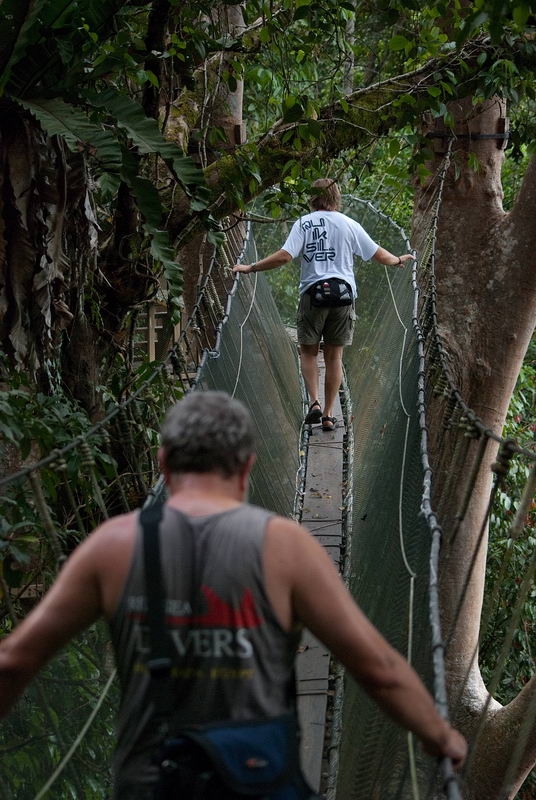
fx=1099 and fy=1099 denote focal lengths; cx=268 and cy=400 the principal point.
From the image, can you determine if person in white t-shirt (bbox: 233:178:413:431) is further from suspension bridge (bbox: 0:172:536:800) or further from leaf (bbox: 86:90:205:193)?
leaf (bbox: 86:90:205:193)

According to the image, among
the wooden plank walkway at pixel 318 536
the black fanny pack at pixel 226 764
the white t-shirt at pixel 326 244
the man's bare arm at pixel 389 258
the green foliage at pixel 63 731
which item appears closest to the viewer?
the black fanny pack at pixel 226 764

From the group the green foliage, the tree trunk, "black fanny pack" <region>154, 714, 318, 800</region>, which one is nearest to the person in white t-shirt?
the tree trunk

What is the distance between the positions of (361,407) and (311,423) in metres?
0.30

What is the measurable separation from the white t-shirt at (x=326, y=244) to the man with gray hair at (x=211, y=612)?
3726mm

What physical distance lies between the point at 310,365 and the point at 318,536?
117cm

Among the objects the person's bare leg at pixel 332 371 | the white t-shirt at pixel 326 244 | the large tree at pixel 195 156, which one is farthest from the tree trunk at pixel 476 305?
the white t-shirt at pixel 326 244

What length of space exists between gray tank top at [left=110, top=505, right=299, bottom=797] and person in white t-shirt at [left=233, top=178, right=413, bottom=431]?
3.73 meters

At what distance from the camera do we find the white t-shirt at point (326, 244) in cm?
511

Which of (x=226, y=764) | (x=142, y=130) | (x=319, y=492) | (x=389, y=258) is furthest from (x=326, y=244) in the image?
(x=226, y=764)

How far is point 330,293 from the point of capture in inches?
203

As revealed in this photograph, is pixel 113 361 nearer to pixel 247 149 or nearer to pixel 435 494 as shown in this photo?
pixel 247 149

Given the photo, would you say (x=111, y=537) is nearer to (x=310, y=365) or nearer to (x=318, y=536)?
(x=318, y=536)

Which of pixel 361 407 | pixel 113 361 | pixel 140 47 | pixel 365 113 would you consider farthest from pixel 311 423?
pixel 140 47

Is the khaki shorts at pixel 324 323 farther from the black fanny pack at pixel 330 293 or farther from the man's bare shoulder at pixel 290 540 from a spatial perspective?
the man's bare shoulder at pixel 290 540
